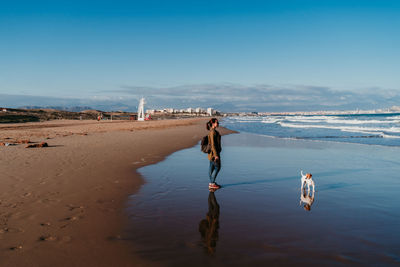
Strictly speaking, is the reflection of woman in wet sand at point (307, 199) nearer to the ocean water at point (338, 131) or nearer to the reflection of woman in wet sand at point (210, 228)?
the reflection of woman in wet sand at point (210, 228)

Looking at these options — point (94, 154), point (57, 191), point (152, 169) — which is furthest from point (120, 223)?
point (94, 154)

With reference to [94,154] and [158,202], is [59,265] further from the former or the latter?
[94,154]

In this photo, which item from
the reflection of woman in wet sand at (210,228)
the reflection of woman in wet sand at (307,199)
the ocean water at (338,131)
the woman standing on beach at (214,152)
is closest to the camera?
the reflection of woman in wet sand at (210,228)

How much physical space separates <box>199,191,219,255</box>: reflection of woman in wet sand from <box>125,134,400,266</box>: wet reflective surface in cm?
2

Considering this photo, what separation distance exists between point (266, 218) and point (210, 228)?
4.28 ft

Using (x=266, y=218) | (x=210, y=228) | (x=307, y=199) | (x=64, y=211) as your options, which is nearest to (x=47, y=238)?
(x=64, y=211)

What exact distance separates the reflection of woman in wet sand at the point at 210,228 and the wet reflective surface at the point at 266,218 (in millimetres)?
17

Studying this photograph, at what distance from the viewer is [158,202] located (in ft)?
22.7

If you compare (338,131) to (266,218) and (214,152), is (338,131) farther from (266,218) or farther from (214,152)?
(266,218)

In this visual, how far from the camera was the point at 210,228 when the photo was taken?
208 inches

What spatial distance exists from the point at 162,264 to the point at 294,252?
2014 millimetres

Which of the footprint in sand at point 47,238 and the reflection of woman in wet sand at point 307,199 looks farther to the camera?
the reflection of woman in wet sand at point 307,199

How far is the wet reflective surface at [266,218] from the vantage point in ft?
14.1

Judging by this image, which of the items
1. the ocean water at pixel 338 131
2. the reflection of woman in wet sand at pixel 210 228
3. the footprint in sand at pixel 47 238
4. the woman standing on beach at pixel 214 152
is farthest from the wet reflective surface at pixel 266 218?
the ocean water at pixel 338 131
